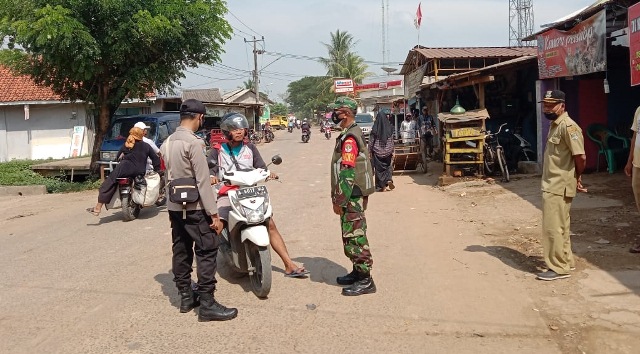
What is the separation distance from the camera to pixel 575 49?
968cm

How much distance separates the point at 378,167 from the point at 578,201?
447cm

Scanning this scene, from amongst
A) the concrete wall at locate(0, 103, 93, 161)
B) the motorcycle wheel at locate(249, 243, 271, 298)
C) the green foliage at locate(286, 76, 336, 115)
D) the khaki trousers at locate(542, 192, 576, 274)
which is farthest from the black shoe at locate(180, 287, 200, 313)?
the green foliage at locate(286, 76, 336, 115)

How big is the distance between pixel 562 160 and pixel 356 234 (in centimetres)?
212

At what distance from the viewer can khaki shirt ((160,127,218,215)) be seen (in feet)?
14.8

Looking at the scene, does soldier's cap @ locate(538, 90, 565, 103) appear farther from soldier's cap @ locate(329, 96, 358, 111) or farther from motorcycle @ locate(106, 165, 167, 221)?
motorcycle @ locate(106, 165, 167, 221)

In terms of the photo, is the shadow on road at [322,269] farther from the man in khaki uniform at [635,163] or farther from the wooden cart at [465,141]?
the wooden cart at [465,141]

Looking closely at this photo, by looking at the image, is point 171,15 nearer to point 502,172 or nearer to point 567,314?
point 502,172

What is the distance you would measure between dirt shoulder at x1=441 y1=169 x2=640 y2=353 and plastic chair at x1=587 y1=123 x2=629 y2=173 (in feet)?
1.22

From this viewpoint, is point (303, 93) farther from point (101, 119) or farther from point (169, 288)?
point (169, 288)

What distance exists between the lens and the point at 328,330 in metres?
4.29

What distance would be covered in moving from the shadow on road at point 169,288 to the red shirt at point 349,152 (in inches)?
77.5

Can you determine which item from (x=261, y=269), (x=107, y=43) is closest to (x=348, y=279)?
(x=261, y=269)

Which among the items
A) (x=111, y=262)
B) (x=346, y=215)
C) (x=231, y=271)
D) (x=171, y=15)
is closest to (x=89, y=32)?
(x=171, y=15)

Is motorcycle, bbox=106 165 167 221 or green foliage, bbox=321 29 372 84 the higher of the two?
green foliage, bbox=321 29 372 84
